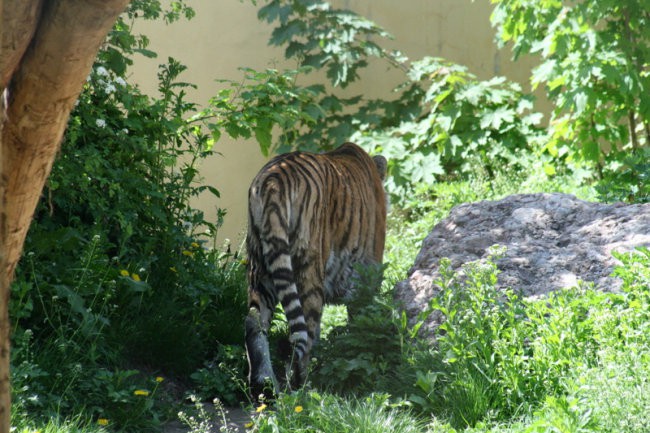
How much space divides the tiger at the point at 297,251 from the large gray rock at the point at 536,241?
0.56 metres

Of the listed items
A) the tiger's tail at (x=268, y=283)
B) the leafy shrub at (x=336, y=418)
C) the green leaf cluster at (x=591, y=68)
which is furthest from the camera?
the green leaf cluster at (x=591, y=68)

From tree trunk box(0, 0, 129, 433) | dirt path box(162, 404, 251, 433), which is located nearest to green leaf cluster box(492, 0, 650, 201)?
dirt path box(162, 404, 251, 433)

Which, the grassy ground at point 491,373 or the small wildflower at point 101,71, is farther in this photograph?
the small wildflower at point 101,71

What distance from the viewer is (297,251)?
5555 mm

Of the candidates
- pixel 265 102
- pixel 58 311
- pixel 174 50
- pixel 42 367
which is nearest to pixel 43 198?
pixel 58 311

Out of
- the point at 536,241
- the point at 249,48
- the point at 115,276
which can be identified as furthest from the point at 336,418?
the point at 249,48

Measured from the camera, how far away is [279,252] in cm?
532

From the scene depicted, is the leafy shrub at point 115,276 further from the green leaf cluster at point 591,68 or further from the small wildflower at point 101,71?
the green leaf cluster at point 591,68

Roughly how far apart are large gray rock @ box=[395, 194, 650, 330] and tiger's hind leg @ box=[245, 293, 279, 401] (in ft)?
2.87

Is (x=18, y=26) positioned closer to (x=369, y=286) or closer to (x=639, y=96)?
(x=369, y=286)

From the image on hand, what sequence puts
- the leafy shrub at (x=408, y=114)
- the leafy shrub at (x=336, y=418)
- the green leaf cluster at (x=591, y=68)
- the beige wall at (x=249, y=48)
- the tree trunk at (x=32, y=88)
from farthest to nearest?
the beige wall at (x=249, y=48)
the leafy shrub at (x=408, y=114)
the green leaf cluster at (x=591, y=68)
the leafy shrub at (x=336, y=418)
the tree trunk at (x=32, y=88)

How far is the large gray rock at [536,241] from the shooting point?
524 centimetres

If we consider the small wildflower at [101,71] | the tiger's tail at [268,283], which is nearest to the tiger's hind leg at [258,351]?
the tiger's tail at [268,283]

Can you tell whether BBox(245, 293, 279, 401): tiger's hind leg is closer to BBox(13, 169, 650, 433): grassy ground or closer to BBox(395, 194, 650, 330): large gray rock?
BBox(13, 169, 650, 433): grassy ground
